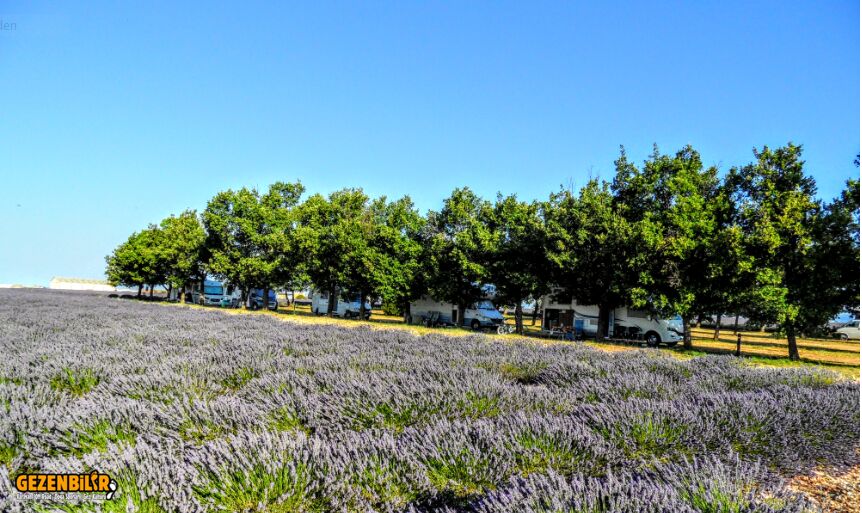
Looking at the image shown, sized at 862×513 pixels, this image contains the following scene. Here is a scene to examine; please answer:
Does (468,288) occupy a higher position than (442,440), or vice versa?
(468,288)

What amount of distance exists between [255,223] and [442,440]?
43149 millimetres

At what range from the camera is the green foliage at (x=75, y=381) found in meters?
5.89

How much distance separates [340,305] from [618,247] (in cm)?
2305

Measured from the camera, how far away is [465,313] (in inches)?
1216

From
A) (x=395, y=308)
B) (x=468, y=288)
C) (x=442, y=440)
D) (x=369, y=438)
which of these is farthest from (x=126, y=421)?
(x=395, y=308)

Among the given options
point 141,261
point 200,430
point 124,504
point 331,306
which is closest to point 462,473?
point 124,504

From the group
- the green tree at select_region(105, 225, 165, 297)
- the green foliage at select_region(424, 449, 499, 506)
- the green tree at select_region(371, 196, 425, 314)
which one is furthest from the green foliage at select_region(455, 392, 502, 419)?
the green tree at select_region(105, 225, 165, 297)

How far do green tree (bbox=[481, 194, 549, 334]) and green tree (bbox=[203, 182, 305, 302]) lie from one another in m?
17.3

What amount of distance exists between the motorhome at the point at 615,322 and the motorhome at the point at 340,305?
14981 millimetres

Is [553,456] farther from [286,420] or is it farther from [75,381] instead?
[75,381]

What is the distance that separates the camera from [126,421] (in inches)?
166

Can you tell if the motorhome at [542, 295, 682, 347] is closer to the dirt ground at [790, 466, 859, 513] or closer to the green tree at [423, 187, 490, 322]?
the green tree at [423, 187, 490, 322]

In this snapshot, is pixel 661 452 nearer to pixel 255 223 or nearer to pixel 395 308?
pixel 395 308

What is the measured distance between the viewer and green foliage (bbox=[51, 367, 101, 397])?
19.3 feet
